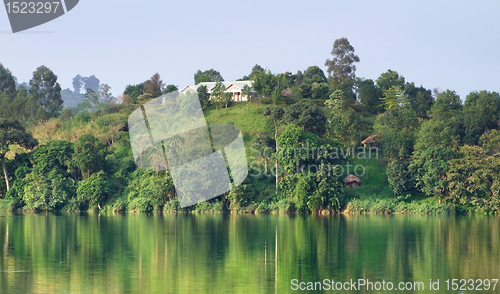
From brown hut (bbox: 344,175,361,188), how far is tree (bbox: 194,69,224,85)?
32.3m

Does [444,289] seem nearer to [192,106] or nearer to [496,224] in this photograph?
[496,224]

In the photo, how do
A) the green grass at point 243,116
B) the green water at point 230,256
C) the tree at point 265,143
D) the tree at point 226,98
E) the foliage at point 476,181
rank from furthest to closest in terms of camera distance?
the tree at point 226,98 < the green grass at point 243,116 < the tree at point 265,143 < the foliage at point 476,181 < the green water at point 230,256

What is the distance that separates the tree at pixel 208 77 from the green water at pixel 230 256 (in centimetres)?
4506

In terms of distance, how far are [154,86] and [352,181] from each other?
104 feet

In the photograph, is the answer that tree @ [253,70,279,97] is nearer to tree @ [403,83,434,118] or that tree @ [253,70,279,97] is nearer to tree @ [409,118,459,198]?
tree @ [403,83,434,118]

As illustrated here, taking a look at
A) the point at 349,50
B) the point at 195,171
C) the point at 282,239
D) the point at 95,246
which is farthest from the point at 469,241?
the point at 349,50

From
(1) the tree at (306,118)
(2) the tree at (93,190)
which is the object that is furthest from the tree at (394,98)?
(2) the tree at (93,190)

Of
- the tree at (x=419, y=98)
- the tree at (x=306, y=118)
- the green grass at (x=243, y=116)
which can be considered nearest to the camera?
the tree at (x=306, y=118)

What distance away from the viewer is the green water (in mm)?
13531

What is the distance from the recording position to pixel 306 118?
43344 mm

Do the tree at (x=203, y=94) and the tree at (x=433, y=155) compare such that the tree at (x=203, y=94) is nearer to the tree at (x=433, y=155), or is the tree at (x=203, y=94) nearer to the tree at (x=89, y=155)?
the tree at (x=89, y=155)

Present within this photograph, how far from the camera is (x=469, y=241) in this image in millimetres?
21719

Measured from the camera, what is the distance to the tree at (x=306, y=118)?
43562 millimetres

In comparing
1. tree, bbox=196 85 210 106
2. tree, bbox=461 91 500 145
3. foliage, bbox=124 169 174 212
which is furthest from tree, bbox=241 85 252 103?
tree, bbox=461 91 500 145
